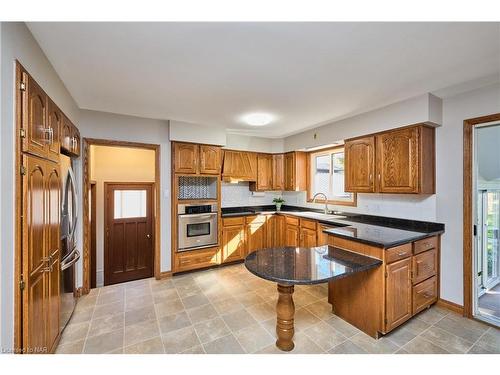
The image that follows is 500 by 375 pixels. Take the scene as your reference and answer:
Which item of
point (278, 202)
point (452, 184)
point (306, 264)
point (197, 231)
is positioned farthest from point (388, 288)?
point (278, 202)

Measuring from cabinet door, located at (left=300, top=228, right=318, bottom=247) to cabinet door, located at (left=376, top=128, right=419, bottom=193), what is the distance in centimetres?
125

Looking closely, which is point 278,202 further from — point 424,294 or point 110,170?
point 110,170

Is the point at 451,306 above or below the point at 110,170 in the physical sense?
below

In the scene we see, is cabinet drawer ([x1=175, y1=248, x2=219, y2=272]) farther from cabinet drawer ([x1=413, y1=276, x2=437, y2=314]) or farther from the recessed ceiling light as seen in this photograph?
cabinet drawer ([x1=413, y1=276, x2=437, y2=314])

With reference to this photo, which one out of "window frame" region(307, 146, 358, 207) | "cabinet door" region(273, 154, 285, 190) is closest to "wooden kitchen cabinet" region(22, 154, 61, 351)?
"cabinet door" region(273, 154, 285, 190)

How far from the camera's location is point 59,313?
77.6 inches

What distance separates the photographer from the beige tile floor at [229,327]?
6.37 feet

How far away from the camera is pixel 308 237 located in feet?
12.3

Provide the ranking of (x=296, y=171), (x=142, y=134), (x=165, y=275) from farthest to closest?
(x=296, y=171) → (x=165, y=275) → (x=142, y=134)

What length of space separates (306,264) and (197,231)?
2297 mm

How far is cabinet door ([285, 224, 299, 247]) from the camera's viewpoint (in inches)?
158

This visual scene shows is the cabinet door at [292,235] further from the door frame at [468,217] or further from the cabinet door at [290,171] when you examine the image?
the door frame at [468,217]

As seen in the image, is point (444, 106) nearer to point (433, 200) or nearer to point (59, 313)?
point (433, 200)
